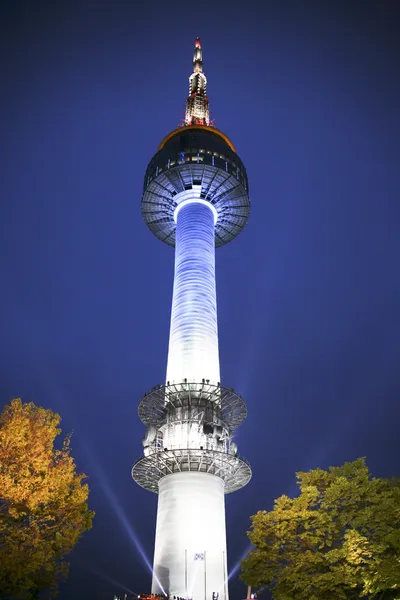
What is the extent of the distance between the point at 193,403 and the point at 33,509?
26.0 meters

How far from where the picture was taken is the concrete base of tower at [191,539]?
147ft

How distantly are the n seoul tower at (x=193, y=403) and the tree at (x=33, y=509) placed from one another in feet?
51.2

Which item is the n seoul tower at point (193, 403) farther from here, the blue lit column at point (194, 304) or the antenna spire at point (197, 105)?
the antenna spire at point (197, 105)

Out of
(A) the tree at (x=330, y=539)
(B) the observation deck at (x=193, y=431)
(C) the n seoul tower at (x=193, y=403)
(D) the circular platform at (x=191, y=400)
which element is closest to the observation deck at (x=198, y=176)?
(C) the n seoul tower at (x=193, y=403)

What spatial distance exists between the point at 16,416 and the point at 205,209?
47566mm

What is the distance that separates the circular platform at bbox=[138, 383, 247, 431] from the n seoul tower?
114mm

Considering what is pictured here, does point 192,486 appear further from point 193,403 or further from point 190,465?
point 193,403

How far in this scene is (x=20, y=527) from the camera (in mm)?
29891

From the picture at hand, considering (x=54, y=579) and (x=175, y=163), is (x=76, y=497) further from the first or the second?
(x=175, y=163)

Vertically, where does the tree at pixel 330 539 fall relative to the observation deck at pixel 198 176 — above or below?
below

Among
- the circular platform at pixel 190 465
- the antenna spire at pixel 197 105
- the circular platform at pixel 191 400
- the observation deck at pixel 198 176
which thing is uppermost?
the antenna spire at pixel 197 105

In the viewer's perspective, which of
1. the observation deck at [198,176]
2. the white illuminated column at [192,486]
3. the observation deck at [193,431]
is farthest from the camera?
the observation deck at [198,176]

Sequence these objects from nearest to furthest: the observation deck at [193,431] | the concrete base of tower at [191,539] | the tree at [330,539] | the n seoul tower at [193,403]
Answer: the tree at [330,539]
the concrete base of tower at [191,539]
the n seoul tower at [193,403]
the observation deck at [193,431]

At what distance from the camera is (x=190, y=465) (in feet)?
164
